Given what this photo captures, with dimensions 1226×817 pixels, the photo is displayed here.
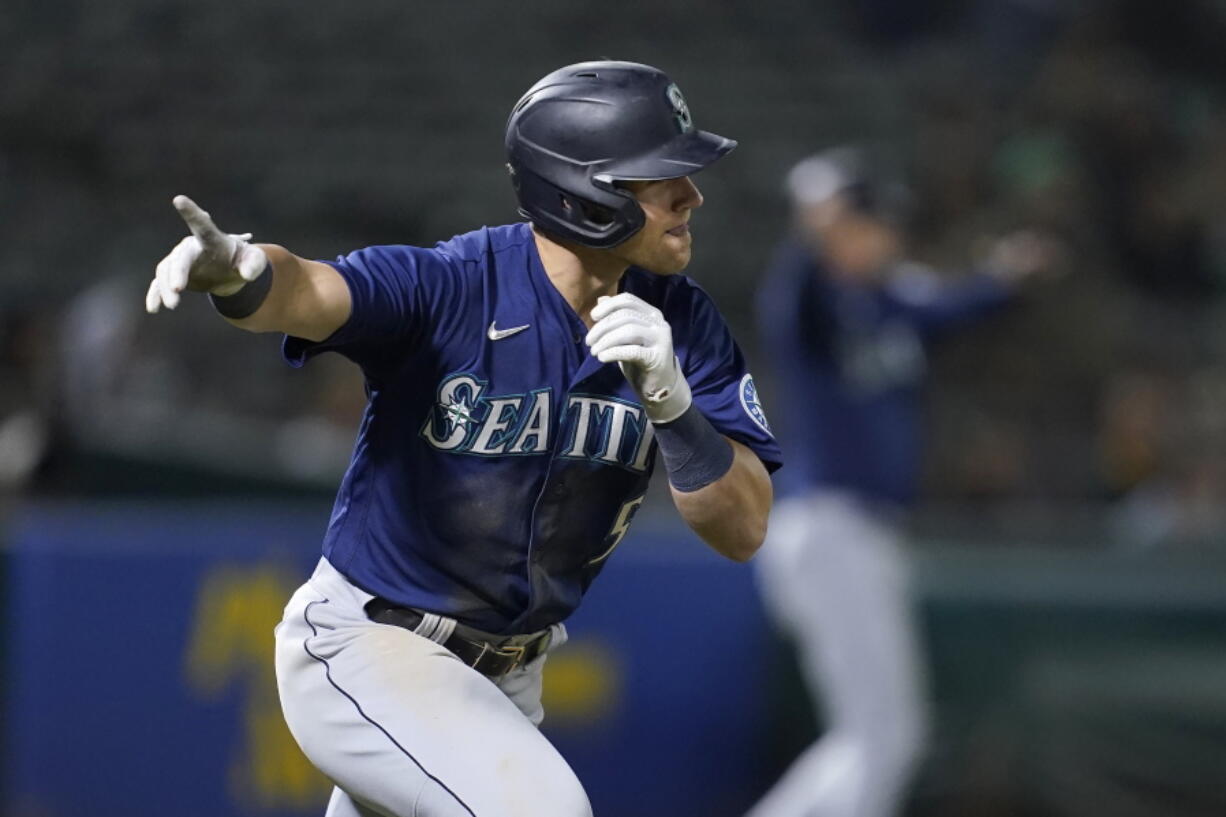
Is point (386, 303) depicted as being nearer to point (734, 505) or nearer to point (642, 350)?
point (642, 350)

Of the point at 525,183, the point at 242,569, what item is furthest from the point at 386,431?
the point at 242,569

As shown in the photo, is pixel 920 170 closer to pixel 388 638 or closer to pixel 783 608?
pixel 783 608

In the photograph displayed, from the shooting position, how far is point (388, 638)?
124 inches

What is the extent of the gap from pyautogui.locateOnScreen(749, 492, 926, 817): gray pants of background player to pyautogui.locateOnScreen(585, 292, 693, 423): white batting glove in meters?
3.58

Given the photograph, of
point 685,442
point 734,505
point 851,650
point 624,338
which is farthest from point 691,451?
point 851,650

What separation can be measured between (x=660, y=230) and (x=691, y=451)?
0.42m

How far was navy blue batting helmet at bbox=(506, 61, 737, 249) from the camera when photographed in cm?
317

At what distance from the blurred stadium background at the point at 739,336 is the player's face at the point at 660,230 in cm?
382

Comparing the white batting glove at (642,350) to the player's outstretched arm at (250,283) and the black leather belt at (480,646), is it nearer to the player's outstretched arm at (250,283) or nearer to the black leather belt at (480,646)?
the player's outstretched arm at (250,283)

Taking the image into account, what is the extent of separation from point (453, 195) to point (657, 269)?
8.39 metres

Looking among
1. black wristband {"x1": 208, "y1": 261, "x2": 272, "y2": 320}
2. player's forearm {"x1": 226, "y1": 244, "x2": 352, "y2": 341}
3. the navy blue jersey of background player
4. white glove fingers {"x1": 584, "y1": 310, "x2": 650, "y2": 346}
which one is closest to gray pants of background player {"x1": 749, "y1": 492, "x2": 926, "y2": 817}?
the navy blue jersey of background player

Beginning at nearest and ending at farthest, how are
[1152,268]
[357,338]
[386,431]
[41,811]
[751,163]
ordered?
[357,338], [386,431], [41,811], [1152,268], [751,163]

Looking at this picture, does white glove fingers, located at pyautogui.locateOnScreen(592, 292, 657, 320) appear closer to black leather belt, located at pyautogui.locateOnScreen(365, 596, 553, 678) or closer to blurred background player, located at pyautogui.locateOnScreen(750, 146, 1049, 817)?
black leather belt, located at pyautogui.locateOnScreen(365, 596, 553, 678)

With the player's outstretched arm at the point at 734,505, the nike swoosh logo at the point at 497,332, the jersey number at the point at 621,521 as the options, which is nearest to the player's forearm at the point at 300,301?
the nike swoosh logo at the point at 497,332
